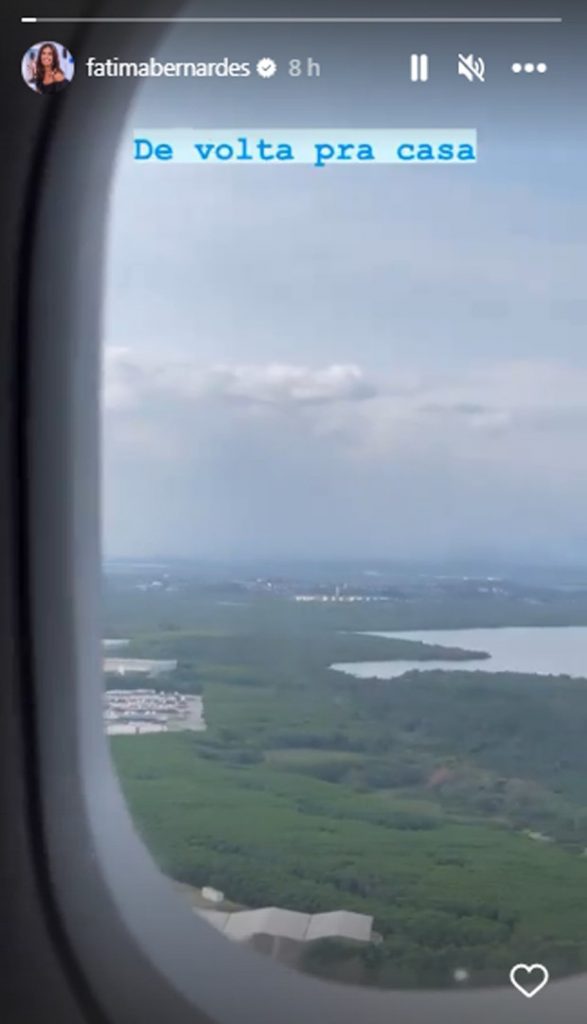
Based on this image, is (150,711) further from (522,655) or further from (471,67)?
(471,67)

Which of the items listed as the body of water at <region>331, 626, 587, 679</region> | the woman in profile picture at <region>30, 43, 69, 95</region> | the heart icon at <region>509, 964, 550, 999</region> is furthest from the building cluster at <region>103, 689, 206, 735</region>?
the woman in profile picture at <region>30, 43, 69, 95</region>

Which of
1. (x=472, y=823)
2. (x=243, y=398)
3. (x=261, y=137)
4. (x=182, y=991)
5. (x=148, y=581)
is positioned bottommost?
(x=182, y=991)

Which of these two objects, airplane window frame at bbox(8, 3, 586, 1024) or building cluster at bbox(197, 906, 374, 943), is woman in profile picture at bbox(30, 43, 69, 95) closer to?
airplane window frame at bbox(8, 3, 586, 1024)

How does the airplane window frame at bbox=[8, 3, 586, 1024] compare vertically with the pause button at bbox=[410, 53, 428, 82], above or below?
below

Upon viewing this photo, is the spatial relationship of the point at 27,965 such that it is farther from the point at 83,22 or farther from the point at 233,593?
the point at 83,22

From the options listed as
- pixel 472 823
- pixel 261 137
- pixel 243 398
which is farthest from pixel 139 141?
pixel 472 823

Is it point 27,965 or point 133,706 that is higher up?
point 133,706

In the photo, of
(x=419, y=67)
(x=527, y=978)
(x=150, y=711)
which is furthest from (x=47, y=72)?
(x=527, y=978)
